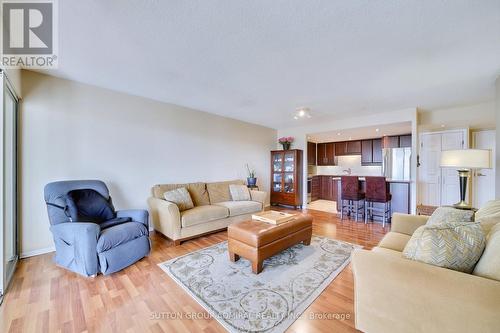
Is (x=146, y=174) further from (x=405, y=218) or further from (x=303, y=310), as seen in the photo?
(x=405, y=218)

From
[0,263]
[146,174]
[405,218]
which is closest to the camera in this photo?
[0,263]

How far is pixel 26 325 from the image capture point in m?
1.48

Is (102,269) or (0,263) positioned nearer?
(0,263)

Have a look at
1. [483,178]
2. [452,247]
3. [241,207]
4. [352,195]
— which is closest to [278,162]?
[352,195]

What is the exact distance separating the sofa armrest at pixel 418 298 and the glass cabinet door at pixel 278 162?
4.55 metres

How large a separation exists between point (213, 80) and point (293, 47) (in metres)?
1.21

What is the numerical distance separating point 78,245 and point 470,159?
450cm

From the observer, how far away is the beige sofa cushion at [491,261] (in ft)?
3.26

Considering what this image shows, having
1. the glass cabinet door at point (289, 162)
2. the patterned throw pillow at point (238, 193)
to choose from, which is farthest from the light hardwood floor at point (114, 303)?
the glass cabinet door at point (289, 162)

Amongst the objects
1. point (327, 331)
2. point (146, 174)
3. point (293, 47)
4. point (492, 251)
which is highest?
point (293, 47)

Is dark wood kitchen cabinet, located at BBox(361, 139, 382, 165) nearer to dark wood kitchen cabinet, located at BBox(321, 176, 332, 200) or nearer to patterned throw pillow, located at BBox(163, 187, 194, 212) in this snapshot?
dark wood kitchen cabinet, located at BBox(321, 176, 332, 200)

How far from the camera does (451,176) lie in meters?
4.41

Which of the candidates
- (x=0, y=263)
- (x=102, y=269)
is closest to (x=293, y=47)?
(x=102, y=269)

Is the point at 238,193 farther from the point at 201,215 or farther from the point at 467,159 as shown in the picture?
the point at 467,159
